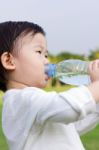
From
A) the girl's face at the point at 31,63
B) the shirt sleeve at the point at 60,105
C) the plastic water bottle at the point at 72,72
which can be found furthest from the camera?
the plastic water bottle at the point at 72,72

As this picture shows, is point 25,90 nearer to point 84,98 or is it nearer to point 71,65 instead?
point 84,98

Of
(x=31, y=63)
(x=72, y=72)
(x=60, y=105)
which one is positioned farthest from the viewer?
(x=72, y=72)

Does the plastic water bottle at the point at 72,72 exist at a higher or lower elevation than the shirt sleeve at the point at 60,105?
lower

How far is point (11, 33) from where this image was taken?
218 centimetres

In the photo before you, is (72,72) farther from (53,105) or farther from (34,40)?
(53,105)

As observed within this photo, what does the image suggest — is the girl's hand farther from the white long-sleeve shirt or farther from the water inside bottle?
the water inside bottle

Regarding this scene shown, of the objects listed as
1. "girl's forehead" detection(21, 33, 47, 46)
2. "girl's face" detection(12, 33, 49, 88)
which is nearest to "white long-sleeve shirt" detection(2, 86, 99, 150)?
"girl's face" detection(12, 33, 49, 88)

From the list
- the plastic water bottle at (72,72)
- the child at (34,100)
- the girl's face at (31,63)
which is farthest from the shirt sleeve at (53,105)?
the plastic water bottle at (72,72)

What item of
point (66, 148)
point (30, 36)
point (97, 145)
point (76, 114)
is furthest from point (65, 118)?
point (97, 145)

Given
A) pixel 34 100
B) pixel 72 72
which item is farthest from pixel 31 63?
pixel 72 72

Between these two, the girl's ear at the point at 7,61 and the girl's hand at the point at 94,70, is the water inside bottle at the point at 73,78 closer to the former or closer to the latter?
the girl's ear at the point at 7,61

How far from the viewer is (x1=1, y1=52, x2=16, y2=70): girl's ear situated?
212 centimetres

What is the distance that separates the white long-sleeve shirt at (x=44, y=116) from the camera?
6.00 feet

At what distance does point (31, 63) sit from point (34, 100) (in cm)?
24
